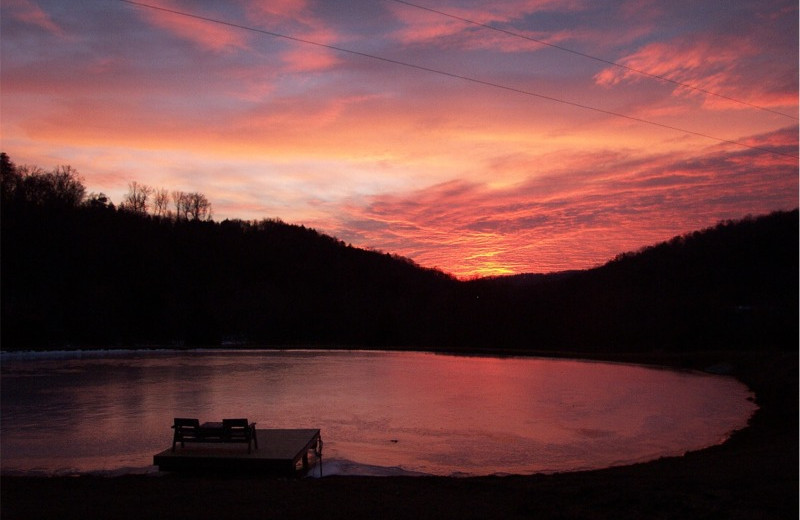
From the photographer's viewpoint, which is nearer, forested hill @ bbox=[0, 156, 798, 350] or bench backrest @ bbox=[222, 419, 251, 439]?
bench backrest @ bbox=[222, 419, 251, 439]

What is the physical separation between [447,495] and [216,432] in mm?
3784

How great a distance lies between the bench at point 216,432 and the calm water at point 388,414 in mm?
679

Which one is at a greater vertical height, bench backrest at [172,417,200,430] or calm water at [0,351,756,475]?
bench backrest at [172,417,200,430]

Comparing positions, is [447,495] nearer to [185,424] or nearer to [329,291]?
[185,424]

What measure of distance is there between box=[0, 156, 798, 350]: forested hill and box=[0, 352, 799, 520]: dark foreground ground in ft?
66.1

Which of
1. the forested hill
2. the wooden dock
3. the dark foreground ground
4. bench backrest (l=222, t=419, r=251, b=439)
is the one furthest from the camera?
the forested hill

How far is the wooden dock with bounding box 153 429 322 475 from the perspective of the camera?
323 inches

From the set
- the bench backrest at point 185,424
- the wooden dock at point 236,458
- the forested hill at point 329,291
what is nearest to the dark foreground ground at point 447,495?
the wooden dock at point 236,458

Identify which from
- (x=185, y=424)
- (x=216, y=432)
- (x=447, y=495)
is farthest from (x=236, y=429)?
(x=447, y=495)

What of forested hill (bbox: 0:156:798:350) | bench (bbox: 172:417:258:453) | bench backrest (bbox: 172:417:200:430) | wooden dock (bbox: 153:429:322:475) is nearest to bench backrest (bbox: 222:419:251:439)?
bench (bbox: 172:417:258:453)

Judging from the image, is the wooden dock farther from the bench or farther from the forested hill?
the forested hill

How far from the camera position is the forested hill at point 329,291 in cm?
3581

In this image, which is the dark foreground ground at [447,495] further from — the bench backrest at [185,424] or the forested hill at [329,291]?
the forested hill at [329,291]

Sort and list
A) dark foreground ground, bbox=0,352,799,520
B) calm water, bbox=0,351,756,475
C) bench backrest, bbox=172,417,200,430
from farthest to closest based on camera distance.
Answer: calm water, bbox=0,351,756,475, bench backrest, bbox=172,417,200,430, dark foreground ground, bbox=0,352,799,520
